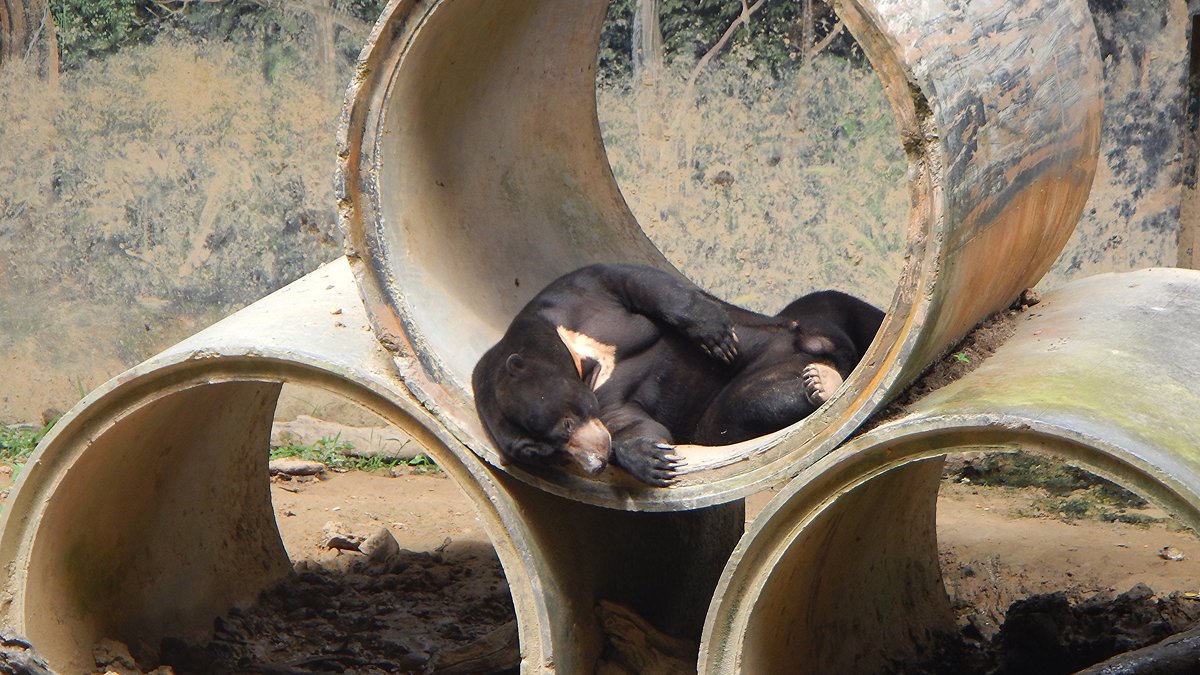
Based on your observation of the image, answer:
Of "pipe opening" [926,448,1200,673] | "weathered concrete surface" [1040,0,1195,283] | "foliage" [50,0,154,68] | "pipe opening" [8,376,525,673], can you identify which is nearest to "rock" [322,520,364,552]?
"pipe opening" [8,376,525,673]

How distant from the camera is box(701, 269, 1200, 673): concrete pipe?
2760 mm

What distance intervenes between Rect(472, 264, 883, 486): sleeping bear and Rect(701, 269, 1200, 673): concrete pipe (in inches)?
16.4

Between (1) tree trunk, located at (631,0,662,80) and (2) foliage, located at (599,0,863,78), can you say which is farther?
(1) tree trunk, located at (631,0,662,80)

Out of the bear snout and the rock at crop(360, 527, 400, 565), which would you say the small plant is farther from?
the bear snout

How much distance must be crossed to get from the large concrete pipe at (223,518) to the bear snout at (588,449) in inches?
10.2

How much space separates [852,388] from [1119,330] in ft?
3.01

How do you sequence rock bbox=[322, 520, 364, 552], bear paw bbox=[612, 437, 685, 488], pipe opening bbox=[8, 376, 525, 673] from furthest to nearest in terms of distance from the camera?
rock bbox=[322, 520, 364, 552]
pipe opening bbox=[8, 376, 525, 673]
bear paw bbox=[612, 437, 685, 488]

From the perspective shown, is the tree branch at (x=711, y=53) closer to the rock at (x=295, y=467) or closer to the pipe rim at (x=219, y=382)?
the rock at (x=295, y=467)

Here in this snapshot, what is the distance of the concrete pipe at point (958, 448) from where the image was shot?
2.76m

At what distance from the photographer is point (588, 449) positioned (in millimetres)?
3266

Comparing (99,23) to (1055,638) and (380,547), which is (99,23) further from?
(1055,638)

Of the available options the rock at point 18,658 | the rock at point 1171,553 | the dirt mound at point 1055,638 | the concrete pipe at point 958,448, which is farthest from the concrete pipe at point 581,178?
the rock at point 1171,553

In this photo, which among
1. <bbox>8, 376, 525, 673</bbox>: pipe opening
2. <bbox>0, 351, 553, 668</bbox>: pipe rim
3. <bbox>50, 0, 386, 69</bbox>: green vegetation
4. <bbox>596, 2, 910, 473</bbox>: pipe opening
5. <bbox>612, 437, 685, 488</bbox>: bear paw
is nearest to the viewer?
<bbox>612, 437, 685, 488</bbox>: bear paw

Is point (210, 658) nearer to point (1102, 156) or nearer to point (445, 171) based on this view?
point (445, 171)
